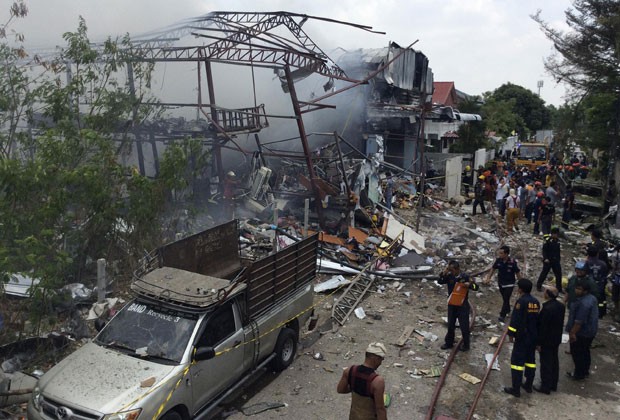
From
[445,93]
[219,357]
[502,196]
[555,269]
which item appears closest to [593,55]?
[502,196]

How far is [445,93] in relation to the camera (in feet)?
151

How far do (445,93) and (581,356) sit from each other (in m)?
42.3

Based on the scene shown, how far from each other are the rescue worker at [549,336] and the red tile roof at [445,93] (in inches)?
1613

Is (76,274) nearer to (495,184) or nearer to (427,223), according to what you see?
(427,223)

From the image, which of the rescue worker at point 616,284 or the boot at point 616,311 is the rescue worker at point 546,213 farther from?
the boot at point 616,311

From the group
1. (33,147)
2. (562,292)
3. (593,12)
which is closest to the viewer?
(33,147)

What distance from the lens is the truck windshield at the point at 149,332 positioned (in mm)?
5156

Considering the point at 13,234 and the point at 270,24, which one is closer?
the point at 13,234

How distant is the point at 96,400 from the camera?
4.45 meters

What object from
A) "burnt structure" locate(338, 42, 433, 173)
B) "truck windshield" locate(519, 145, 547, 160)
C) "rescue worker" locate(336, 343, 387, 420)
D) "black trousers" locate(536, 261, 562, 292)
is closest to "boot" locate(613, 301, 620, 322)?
"black trousers" locate(536, 261, 562, 292)

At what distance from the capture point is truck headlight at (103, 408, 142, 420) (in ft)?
14.1

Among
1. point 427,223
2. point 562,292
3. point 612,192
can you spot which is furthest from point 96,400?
point 612,192

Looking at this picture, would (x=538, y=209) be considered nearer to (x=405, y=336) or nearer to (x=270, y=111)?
(x=405, y=336)

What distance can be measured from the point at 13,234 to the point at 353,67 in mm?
19064
